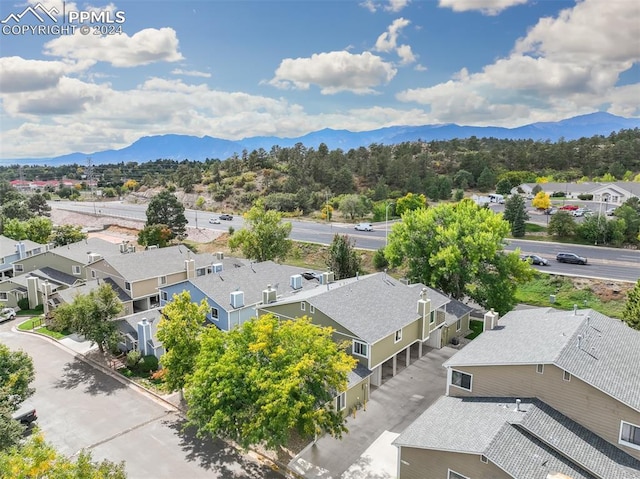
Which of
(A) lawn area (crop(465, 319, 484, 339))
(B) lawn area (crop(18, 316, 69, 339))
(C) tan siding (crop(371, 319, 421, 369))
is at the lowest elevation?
(B) lawn area (crop(18, 316, 69, 339))

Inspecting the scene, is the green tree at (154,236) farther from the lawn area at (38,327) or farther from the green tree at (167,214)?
the lawn area at (38,327)

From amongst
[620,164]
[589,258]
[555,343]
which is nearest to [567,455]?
[555,343]

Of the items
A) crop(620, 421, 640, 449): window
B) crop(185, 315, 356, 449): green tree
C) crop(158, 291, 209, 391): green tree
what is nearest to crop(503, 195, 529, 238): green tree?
crop(620, 421, 640, 449): window

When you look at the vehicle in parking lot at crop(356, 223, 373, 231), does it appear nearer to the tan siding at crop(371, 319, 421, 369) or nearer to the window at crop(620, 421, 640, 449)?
the tan siding at crop(371, 319, 421, 369)

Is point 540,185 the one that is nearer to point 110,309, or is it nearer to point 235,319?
point 235,319

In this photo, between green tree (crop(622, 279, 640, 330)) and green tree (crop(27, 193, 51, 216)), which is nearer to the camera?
green tree (crop(622, 279, 640, 330))
